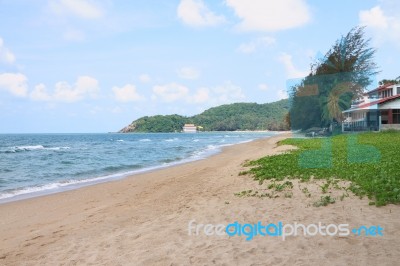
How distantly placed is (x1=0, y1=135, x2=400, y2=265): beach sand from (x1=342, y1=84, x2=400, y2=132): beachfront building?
33.2m

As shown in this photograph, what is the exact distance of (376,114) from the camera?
41.9 meters

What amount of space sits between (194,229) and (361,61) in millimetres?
42097

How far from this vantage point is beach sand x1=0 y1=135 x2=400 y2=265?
18.8ft

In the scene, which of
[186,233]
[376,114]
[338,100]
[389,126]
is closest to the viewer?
[186,233]

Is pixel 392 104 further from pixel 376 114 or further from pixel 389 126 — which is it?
pixel 376 114

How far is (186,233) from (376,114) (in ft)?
135

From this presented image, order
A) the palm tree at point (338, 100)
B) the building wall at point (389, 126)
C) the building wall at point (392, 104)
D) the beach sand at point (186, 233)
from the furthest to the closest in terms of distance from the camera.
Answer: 1. the palm tree at point (338, 100)
2. the building wall at point (392, 104)
3. the building wall at point (389, 126)
4. the beach sand at point (186, 233)

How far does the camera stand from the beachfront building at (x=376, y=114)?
38562mm

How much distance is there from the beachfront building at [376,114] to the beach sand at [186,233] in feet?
109

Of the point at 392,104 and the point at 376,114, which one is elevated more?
the point at 392,104

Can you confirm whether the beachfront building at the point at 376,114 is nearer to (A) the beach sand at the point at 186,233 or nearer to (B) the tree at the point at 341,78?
(B) the tree at the point at 341,78

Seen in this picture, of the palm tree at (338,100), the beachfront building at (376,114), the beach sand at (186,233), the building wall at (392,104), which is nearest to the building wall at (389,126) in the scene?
the beachfront building at (376,114)

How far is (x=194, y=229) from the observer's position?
7.34 meters

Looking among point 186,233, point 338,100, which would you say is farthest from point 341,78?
point 186,233
